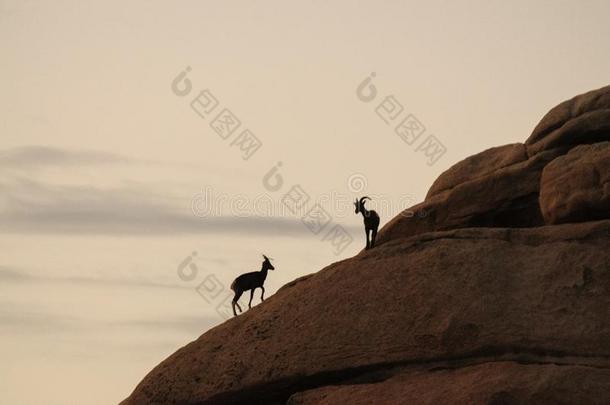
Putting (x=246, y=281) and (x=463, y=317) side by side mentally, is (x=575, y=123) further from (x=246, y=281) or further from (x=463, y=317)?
(x=246, y=281)

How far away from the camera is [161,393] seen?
24.2 m

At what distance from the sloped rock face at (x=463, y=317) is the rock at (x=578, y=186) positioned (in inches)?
1.2

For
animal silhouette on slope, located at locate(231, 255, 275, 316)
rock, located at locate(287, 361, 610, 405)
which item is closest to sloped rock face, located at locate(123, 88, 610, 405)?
rock, located at locate(287, 361, 610, 405)

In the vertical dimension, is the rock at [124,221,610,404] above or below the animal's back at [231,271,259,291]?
below

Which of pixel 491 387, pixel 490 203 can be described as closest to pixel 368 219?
pixel 490 203

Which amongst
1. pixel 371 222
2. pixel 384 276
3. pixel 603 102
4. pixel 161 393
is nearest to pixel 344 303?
pixel 384 276

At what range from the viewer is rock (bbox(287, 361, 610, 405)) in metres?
19.5

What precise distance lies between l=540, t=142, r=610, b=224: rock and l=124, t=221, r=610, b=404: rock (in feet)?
2.50

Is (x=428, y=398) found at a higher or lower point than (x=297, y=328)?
lower

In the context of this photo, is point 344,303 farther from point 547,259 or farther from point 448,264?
point 547,259

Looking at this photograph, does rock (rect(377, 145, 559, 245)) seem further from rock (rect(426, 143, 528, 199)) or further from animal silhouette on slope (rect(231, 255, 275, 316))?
animal silhouette on slope (rect(231, 255, 275, 316))

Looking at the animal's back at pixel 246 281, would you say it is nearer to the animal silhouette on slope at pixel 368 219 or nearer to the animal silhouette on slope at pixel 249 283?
the animal silhouette on slope at pixel 249 283

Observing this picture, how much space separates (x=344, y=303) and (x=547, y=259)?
4238mm

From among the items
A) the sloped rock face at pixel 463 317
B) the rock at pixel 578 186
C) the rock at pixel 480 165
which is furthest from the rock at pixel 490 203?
the rock at pixel 578 186
